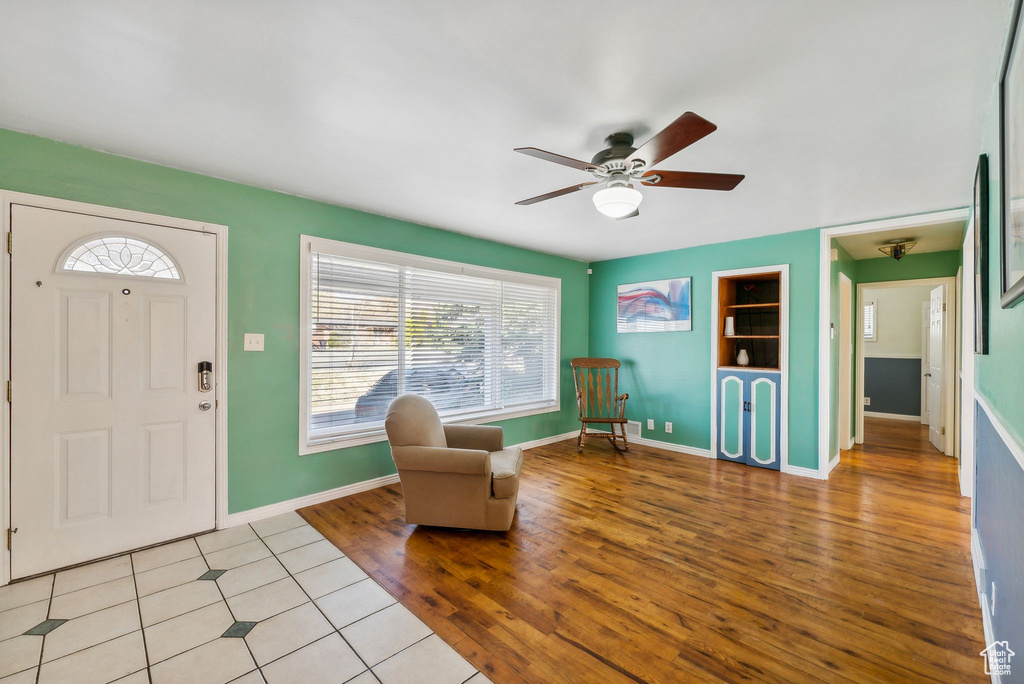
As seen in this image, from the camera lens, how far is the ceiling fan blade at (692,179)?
2.16 meters

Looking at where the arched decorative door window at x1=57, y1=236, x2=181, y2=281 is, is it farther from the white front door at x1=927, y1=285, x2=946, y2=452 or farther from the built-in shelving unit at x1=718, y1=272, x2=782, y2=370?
the white front door at x1=927, y1=285, x2=946, y2=452

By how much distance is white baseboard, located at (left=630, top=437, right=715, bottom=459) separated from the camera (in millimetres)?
4840

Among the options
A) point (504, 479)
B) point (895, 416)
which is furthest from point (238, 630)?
point (895, 416)

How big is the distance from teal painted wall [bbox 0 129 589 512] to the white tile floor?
2.25 feet

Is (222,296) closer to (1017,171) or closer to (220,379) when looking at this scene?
(220,379)

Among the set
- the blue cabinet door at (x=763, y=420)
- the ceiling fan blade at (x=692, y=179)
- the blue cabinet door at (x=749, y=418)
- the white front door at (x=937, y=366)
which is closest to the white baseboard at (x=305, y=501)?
the ceiling fan blade at (x=692, y=179)

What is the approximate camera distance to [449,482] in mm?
2908

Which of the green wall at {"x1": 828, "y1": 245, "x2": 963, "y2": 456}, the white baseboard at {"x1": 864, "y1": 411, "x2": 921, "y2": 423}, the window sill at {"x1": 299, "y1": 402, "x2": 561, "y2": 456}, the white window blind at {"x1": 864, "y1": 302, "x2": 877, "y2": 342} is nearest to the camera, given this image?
the window sill at {"x1": 299, "y1": 402, "x2": 561, "y2": 456}

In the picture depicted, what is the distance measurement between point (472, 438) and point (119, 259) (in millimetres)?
2632

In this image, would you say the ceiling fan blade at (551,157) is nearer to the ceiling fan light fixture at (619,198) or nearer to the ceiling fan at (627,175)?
the ceiling fan at (627,175)

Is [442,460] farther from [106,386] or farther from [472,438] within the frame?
[106,386]

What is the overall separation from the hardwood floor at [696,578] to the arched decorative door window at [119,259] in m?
1.97

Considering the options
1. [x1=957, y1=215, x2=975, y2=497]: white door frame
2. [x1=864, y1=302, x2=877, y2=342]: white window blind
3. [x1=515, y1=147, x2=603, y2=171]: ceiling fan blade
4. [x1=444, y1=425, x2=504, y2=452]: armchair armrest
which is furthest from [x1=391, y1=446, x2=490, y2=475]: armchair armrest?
[x1=864, y1=302, x2=877, y2=342]: white window blind

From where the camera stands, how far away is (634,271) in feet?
18.0
